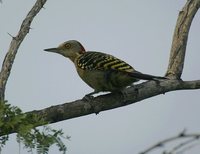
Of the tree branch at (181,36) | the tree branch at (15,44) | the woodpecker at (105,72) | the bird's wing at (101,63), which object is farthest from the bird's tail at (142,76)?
the tree branch at (15,44)

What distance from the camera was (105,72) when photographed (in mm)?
7785

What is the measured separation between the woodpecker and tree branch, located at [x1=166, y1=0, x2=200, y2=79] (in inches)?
24.7

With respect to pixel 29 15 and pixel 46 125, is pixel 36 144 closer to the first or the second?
pixel 46 125

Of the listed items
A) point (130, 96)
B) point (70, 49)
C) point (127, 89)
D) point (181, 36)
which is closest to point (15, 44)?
point (130, 96)

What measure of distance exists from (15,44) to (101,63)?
2.41 m

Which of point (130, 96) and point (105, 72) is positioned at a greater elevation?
point (105, 72)

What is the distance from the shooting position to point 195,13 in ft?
26.7

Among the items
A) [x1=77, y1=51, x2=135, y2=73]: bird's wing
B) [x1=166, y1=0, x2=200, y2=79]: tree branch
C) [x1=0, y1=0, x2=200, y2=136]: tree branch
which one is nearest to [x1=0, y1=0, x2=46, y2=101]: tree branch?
[x1=0, y1=0, x2=200, y2=136]: tree branch

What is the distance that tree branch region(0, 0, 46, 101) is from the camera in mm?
5444

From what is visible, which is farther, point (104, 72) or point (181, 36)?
point (181, 36)

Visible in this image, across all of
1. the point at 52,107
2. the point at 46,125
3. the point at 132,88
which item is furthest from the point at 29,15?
the point at 132,88

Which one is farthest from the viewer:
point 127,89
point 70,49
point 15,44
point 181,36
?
point 70,49

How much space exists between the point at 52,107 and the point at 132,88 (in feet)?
5.31

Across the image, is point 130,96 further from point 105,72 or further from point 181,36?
point 181,36
